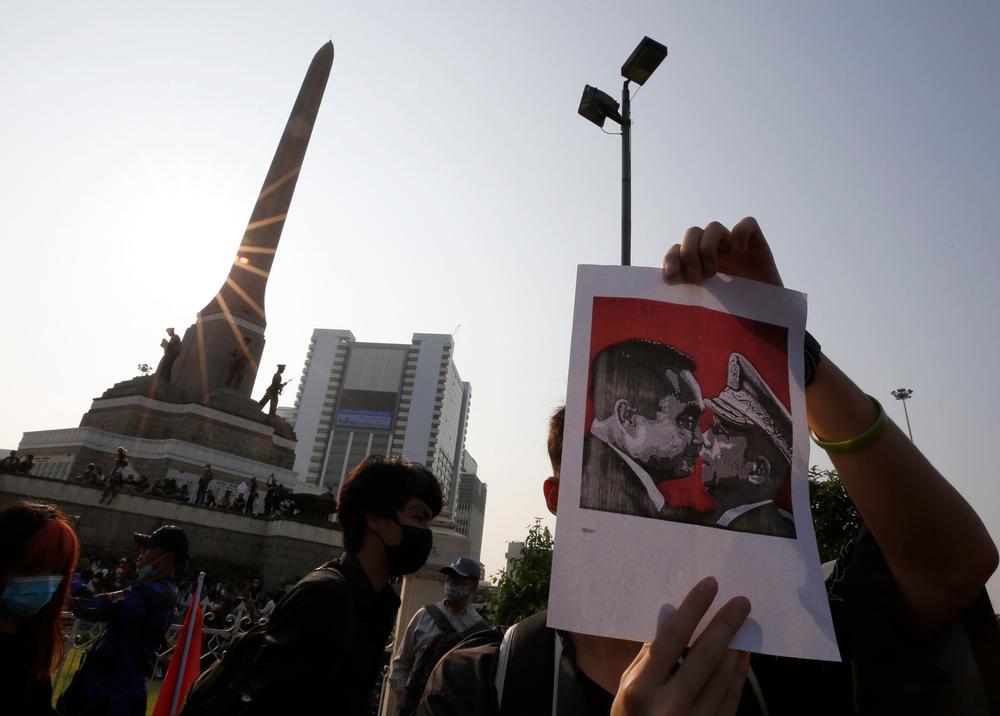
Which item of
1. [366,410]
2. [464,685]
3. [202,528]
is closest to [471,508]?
[366,410]

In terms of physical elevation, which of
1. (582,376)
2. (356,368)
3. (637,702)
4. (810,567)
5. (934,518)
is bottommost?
(637,702)

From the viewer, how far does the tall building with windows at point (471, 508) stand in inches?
4018

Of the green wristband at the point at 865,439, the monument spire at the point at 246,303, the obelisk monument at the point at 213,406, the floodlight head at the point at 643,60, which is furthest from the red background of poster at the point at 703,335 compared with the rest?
the monument spire at the point at 246,303

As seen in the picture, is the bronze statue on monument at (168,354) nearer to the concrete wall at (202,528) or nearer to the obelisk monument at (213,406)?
the obelisk monument at (213,406)

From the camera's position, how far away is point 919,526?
1.06 metres

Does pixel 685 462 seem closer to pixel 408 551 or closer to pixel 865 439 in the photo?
pixel 865 439

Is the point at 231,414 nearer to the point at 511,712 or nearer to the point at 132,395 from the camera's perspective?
the point at 132,395

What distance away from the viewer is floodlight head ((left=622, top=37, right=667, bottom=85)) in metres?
5.07

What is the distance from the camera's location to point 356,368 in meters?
99.2

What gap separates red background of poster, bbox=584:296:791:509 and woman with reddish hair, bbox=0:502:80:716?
2410mm

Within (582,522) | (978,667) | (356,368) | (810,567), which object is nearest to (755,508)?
(810,567)

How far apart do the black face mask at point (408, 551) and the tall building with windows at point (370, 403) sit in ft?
289

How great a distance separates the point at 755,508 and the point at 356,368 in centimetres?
10139

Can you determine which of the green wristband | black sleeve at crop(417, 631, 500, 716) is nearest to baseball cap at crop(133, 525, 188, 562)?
black sleeve at crop(417, 631, 500, 716)
